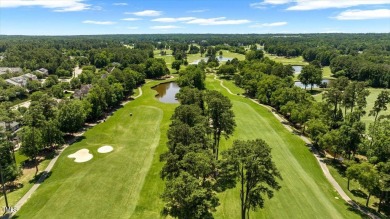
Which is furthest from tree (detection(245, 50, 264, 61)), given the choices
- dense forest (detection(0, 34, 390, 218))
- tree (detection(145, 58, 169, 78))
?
tree (detection(145, 58, 169, 78))

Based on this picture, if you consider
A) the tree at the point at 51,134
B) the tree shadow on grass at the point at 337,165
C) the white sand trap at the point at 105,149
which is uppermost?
the tree at the point at 51,134

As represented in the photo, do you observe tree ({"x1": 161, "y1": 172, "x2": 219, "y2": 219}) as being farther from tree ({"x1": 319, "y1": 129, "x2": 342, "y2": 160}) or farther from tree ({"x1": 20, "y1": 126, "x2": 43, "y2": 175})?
tree ({"x1": 20, "y1": 126, "x2": 43, "y2": 175})

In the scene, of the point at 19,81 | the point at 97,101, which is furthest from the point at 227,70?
the point at 19,81

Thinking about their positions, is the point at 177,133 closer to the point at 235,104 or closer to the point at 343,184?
the point at 343,184

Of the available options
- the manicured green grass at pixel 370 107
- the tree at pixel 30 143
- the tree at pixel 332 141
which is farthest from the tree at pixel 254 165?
the manicured green grass at pixel 370 107

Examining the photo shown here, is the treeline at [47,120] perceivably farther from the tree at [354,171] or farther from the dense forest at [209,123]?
the tree at [354,171]
